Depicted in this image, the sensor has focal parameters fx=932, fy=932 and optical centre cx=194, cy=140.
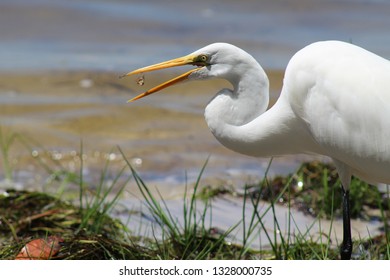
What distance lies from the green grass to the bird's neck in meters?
0.17

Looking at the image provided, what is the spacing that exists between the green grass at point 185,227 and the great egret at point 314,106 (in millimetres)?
177

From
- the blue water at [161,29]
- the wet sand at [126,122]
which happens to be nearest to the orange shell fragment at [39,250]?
the wet sand at [126,122]

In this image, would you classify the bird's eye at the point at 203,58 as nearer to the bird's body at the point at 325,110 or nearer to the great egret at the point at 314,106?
the great egret at the point at 314,106

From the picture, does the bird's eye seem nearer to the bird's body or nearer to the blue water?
the bird's body

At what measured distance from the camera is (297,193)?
181 inches

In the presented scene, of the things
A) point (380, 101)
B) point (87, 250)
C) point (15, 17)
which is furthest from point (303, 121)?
point (15, 17)

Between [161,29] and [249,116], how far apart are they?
20.5ft

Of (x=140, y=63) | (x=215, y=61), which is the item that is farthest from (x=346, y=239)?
(x=140, y=63)

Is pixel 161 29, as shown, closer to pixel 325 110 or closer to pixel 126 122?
pixel 126 122

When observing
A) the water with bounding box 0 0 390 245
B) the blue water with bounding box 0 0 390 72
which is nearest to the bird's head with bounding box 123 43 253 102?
the water with bounding box 0 0 390 245

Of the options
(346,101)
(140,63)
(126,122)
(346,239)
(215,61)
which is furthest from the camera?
(140,63)

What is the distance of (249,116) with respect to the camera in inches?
138

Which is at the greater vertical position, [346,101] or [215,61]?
[215,61]

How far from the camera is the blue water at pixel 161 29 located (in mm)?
8719
